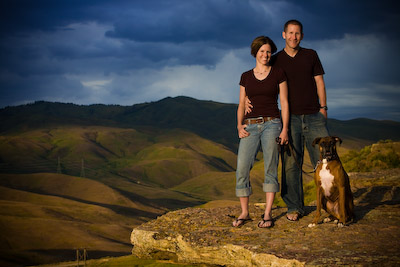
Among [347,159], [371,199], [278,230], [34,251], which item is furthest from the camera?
[34,251]

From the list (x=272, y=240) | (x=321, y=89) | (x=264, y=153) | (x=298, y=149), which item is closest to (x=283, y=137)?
(x=264, y=153)

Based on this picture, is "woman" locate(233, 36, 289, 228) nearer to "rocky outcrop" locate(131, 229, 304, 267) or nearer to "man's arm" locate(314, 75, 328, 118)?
"man's arm" locate(314, 75, 328, 118)

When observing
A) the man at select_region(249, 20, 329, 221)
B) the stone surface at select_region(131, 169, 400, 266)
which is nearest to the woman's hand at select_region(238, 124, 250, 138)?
the man at select_region(249, 20, 329, 221)

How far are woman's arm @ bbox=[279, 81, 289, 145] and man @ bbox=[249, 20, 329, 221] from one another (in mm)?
310

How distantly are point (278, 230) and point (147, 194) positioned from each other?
13827 centimetres

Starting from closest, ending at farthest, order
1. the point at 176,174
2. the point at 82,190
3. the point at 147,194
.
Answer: the point at 82,190 < the point at 147,194 < the point at 176,174

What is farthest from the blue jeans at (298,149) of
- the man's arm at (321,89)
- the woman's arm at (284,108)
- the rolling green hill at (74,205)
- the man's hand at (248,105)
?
the rolling green hill at (74,205)

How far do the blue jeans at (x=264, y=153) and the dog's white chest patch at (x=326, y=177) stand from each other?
82 cm

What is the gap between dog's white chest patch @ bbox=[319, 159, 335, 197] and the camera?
299 inches

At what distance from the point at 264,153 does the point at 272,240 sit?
62.6 inches

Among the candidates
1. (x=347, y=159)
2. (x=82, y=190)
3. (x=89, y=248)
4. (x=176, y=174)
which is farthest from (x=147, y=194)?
(x=347, y=159)

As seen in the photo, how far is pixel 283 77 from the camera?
25.0 ft

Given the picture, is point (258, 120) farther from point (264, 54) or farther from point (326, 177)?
point (326, 177)

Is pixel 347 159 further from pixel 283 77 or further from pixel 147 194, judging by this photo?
pixel 147 194
